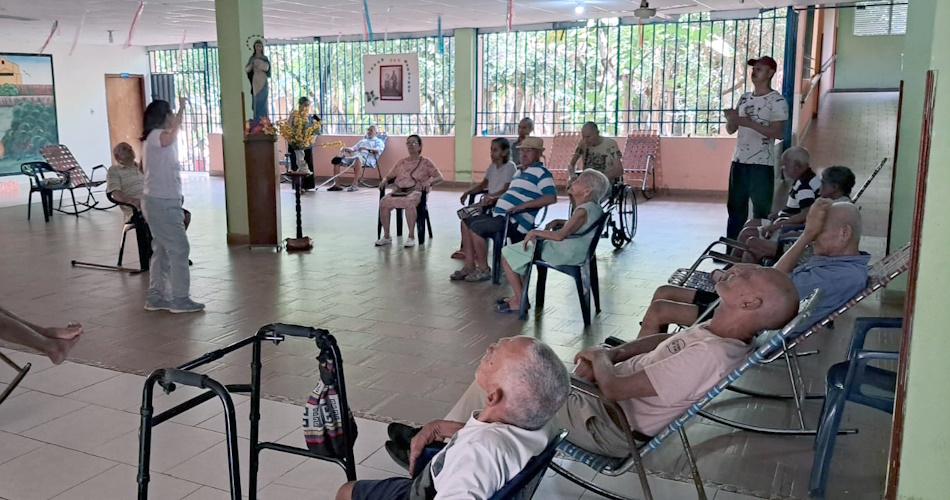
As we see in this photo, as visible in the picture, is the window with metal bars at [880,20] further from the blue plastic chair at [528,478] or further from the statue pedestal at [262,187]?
the blue plastic chair at [528,478]

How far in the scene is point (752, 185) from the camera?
6312 mm

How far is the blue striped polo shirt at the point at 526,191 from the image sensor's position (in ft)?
19.2

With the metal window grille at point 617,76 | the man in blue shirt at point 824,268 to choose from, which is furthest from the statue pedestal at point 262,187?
the metal window grille at point 617,76

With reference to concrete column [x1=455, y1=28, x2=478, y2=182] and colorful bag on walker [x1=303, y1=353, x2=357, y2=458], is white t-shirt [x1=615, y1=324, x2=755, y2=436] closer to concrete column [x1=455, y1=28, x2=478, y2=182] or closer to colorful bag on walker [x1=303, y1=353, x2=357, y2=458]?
colorful bag on walker [x1=303, y1=353, x2=357, y2=458]

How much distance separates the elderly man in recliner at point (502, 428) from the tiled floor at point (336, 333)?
1023 millimetres

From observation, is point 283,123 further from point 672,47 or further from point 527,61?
point 672,47

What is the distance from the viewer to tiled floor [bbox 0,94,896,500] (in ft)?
10.1

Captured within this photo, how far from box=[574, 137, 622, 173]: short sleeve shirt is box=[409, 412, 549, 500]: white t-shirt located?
19.3 feet

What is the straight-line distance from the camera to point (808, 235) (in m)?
3.57

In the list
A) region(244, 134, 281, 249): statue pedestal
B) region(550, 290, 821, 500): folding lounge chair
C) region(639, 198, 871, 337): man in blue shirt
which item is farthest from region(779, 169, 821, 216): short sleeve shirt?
region(244, 134, 281, 249): statue pedestal

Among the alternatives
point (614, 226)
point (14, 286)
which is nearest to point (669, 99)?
point (614, 226)

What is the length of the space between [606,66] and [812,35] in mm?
3891

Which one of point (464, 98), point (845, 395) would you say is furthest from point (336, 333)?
point (464, 98)

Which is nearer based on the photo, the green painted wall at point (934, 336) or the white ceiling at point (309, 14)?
the green painted wall at point (934, 336)
